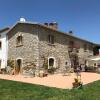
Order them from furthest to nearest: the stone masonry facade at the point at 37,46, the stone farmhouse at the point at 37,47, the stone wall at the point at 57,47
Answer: the stone wall at the point at 57,47 → the stone farmhouse at the point at 37,47 → the stone masonry facade at the point at 37,46

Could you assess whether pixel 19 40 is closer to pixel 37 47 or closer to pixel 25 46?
pixel 25 46

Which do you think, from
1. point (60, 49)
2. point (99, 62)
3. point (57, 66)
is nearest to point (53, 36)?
point (60, 49)

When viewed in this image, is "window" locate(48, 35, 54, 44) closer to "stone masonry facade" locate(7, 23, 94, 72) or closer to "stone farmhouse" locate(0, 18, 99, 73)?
"stone farmhouse" locate(0, 18, 99, 73)

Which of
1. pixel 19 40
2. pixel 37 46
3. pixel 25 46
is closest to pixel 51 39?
pixel 37 46

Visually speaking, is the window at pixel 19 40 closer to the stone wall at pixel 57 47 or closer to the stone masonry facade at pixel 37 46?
the stone masonry facade at pixel 37 46

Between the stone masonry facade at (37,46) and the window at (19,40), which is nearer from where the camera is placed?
the stone masonry facade at (37,46)

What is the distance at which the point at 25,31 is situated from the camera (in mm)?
28016

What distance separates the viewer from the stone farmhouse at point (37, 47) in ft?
87.6

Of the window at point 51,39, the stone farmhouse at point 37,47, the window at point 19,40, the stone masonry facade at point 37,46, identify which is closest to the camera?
the stone masonry facade at point 37,46

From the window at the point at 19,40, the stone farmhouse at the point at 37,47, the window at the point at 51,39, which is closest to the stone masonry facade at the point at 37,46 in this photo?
the stone farmhouse at the point at 37,47

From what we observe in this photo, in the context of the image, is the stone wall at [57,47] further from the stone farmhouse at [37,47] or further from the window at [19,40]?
the window at [19,40]

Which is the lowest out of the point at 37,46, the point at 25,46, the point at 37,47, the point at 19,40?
the point at 37,47

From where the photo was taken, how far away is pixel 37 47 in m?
26.2

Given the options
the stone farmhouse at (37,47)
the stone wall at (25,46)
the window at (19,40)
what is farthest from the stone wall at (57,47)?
the window at (19,40)
